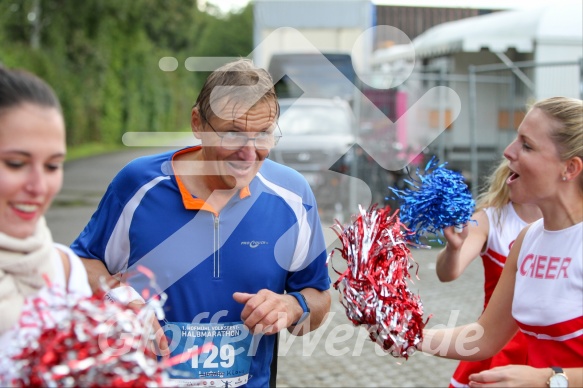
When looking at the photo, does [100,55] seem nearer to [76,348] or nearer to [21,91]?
[21,91]

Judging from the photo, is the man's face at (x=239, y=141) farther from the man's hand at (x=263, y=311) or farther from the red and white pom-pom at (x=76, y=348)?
the red and white pom-pom at (x=76, y=348)

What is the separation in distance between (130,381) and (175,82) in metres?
40.7

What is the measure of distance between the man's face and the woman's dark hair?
852 mm

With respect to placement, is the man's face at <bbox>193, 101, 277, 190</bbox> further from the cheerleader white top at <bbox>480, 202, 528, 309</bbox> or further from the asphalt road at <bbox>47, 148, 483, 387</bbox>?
the cheerleader white top at <bbox>480, 202, 528, 309</bbox>

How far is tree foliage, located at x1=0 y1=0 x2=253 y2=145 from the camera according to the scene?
64.6 ft

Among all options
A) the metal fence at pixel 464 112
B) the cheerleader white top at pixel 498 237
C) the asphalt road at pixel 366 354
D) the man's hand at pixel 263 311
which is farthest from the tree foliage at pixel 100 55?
the man's hand at pixel 263 311

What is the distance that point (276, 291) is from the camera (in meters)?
2.64

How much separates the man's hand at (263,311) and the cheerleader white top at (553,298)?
29.8 inches

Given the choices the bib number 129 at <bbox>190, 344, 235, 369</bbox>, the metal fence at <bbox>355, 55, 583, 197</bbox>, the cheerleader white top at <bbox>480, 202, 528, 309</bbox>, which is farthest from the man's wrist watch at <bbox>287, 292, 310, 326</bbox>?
the metal fence at <bbox>355, 55, 583, 197</bbox>

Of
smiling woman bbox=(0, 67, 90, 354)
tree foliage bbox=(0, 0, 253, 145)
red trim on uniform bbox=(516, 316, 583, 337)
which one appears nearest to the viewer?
smiling woman bbox=(0, 67, 90, 354)

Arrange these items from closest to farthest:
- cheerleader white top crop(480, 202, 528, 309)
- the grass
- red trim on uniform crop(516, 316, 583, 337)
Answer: red trim on uniform crop(516, 316, 583, 337) → cheerleader white top crop(480, 202, 528, 309) → the grass

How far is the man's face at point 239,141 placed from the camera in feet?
8.00

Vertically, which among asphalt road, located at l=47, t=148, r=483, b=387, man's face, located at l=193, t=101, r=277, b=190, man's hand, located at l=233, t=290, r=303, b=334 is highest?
man's face, located at l=193, t=101, r=277, b=190

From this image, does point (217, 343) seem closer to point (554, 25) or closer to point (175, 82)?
point (554, 25)
